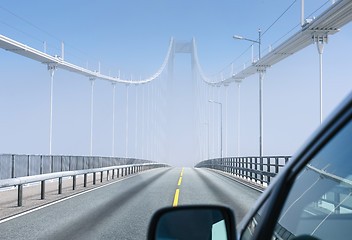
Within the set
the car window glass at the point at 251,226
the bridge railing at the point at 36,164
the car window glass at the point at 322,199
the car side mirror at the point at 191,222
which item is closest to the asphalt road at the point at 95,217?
the bridge railing at the point at 36,164

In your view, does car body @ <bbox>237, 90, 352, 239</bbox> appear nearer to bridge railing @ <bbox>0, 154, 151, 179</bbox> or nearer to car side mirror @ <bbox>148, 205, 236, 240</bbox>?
car side mirror @ <bbox>148, 205, 236, 240</bbox>

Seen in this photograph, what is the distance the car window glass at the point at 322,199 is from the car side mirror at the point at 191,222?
344 mm

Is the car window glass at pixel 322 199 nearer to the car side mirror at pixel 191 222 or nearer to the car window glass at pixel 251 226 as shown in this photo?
the car window glass at pixel 251 226

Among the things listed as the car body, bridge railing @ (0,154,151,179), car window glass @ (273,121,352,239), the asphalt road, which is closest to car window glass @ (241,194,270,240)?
the car body

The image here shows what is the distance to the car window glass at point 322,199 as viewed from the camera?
65.6 inches

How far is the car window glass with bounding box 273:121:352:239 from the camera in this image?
5.47ft

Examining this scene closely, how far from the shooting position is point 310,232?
1.89 meters

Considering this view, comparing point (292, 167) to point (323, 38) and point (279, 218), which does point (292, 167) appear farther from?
point (323, 38)

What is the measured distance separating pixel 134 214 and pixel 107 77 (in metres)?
48.3

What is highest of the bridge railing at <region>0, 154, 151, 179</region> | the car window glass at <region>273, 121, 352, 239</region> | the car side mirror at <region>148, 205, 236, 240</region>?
the car window glass at <region>273, 121, 352, 239</region>

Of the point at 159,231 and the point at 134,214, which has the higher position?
the point at 159,231

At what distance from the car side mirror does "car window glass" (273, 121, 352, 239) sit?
344 millimetres

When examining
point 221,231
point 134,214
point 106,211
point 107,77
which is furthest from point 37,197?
point 107,77

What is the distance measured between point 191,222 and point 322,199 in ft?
2.81
